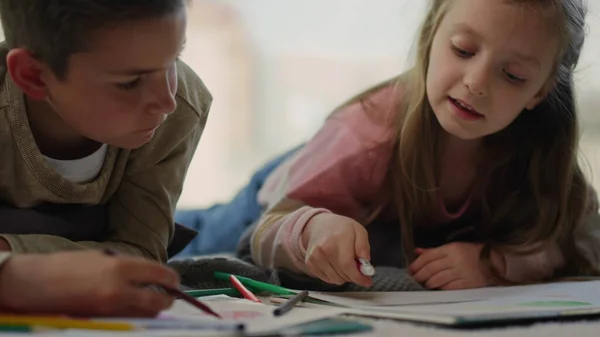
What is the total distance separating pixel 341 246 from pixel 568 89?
1.41 ft

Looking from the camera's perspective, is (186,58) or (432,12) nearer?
(432,12)

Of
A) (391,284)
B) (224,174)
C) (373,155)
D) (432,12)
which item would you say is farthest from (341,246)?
(224,174)

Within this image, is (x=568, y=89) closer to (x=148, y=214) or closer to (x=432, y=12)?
(x=432, y=12)

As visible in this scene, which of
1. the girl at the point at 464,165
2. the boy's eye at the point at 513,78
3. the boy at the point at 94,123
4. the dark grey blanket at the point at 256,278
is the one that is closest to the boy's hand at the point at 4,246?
the boy at the point at 94,123

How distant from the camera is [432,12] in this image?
1.03 metres

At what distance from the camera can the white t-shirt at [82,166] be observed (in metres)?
0.81

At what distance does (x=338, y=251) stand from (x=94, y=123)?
0.89 feet

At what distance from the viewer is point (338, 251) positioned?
0.81m

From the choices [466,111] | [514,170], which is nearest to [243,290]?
[466,111]

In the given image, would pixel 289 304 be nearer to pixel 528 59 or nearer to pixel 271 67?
pixel 528 59

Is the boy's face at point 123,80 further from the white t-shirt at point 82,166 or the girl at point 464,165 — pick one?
the girl at point 464,165

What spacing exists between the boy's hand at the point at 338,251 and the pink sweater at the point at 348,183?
124 mm

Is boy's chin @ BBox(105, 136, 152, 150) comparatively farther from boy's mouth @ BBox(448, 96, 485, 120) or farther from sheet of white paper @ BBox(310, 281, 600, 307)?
boy's mouth @ BBox(448, 96, 485, 120)

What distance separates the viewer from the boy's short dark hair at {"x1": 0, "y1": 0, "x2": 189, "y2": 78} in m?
0.67
